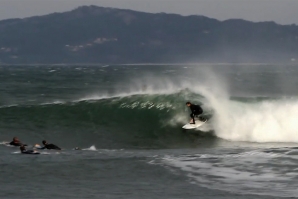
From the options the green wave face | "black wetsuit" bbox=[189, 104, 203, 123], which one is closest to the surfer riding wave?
"black wetsuit" bbox=[189, 104, 203, 123]

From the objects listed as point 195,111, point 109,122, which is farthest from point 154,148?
point 109,122

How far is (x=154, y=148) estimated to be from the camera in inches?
1089

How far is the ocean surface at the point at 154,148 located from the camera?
18.1 m

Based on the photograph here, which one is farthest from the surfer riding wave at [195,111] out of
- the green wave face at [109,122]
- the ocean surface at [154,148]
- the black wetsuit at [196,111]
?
the green wave face at [109,122]

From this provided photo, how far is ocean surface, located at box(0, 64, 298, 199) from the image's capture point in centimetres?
1809

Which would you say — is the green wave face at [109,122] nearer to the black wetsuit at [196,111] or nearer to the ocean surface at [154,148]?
the ocean surface at [154,148]

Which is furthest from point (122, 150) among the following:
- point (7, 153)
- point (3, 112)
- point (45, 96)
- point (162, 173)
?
point (45, 96)

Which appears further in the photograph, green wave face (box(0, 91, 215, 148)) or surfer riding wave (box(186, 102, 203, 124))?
green wave face (box(0, 91, 215, 148))

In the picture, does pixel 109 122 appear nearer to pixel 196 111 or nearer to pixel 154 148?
pixel 196 111

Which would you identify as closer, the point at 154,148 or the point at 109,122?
the point at 154,148

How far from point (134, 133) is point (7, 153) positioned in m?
7.95

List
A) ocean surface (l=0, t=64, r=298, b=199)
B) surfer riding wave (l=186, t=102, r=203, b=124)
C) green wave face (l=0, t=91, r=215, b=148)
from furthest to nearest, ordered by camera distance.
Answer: green wave face (l=0, t=91, r=215, b=148)
surfer riding wave (l=186, t=102, r=203, b=124)
ocean surface (l=0, t=64, r=298, b=199)

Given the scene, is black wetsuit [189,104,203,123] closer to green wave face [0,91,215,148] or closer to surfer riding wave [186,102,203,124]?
surfer riding wave [186,102,203,124]

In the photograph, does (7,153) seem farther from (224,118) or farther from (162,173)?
(224,118)
